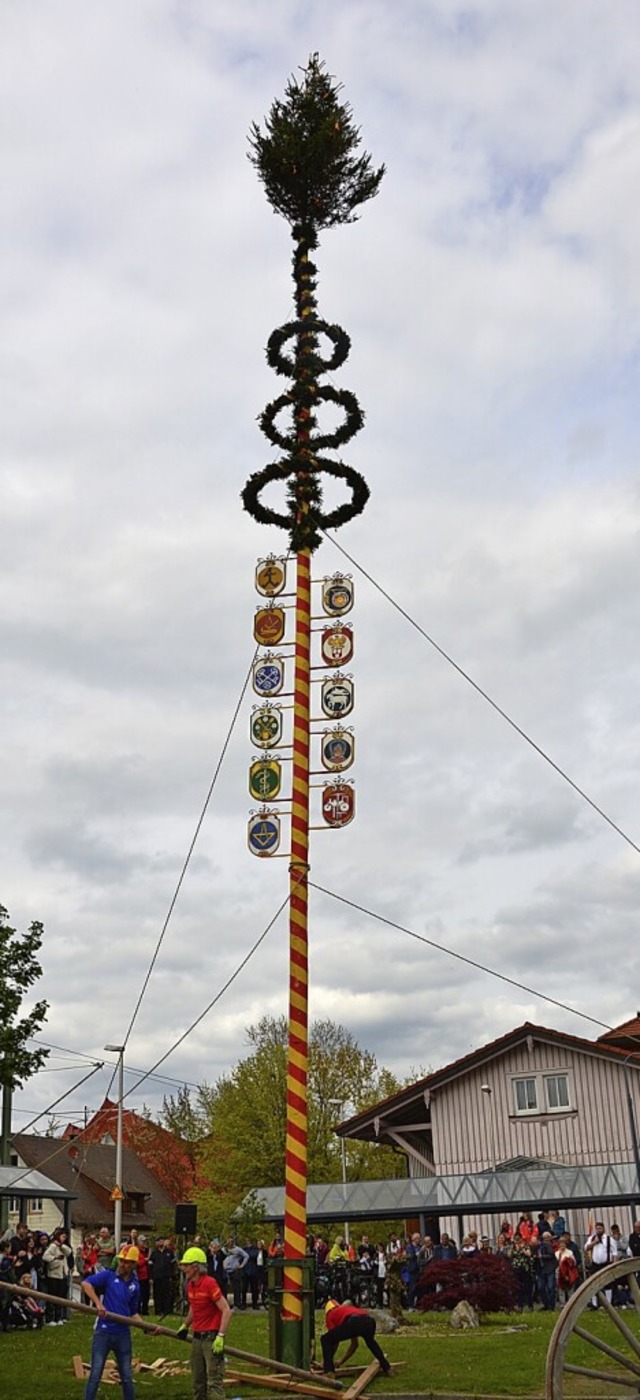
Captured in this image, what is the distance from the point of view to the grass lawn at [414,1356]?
1677 cm

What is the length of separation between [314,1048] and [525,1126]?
3085 cm

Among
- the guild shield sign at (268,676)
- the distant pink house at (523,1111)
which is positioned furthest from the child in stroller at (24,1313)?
the distant pink house at (523,1111)

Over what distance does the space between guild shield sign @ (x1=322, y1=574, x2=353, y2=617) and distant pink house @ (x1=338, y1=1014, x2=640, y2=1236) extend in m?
21.8

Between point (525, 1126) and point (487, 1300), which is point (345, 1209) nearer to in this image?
point (525, 1126)

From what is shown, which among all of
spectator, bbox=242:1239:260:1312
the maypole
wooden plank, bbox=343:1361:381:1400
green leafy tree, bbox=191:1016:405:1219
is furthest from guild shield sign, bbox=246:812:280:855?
green leafy tree, bbox=191:1016:405:1219

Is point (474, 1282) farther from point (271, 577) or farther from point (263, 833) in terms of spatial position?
point (271, 577)

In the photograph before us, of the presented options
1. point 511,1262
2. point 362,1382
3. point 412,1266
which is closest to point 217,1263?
point 412,1266

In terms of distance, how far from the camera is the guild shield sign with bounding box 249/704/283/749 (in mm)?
19672

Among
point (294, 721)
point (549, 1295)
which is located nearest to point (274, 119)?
point (294, 721)

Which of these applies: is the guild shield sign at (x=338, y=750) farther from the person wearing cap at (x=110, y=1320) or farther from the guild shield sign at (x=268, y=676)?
the person wearing cap at (x=110, y=1320)

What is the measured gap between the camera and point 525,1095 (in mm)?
39969

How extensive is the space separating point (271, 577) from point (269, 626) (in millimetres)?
729

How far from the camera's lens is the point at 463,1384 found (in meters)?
16.8

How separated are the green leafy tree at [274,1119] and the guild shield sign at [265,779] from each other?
43.5 meters
